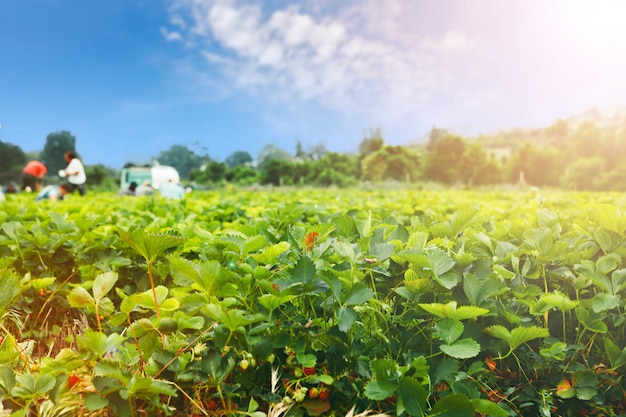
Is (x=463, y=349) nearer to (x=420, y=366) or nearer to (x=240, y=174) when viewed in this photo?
(x=420, y=366)

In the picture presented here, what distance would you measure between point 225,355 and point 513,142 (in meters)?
106

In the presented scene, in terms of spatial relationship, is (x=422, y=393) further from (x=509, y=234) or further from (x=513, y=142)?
(x=513, y=142)

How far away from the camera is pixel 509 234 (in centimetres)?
239

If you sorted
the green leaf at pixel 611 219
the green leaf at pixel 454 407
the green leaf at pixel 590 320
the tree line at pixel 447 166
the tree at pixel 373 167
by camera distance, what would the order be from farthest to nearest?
the tree at pixel 373 167 → the tree line at pixel 447 166 → the green leaf at pixel 611 219 → the green leaf at pixel 590 320 → the green leaf at pixel 454 407

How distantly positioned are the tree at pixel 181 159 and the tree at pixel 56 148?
14.2 meters

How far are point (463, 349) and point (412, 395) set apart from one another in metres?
0.19

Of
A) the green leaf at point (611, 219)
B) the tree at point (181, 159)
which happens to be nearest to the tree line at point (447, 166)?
the tree at point (181, 159)

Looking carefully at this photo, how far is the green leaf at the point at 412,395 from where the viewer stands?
112cm

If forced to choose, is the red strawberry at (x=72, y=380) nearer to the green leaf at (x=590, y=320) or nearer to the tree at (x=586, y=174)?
the green leaf at (x=590, y=320)

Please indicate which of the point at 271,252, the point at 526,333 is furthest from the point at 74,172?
the point at 526,333

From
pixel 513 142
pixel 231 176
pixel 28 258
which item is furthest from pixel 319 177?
pixel 513 142

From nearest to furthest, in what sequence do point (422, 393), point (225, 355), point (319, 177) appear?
point (422, 393) → point (225, 355) → point (319, 177)

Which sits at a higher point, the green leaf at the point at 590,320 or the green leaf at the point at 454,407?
the green leaf at the point at 590,320

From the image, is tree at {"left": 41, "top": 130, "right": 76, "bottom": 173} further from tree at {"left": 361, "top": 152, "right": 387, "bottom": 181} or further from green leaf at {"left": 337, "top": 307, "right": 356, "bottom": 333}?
green leaf at {"left": 337, "top": 307, "right": 356, "bottom": 333}
